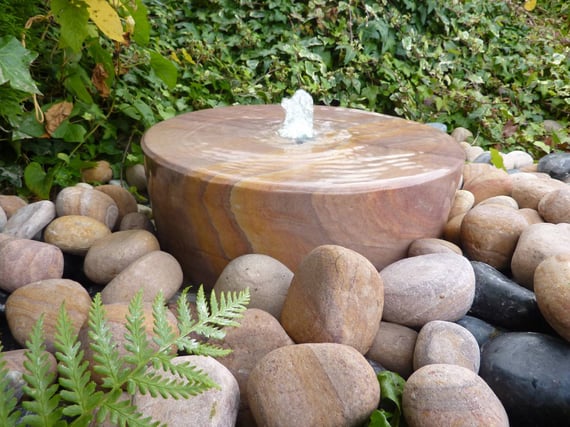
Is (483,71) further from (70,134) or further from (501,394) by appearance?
(501,394)

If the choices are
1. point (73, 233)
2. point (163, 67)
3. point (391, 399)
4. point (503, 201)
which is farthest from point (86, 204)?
point (503, 201)

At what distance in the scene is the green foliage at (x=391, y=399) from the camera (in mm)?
1274

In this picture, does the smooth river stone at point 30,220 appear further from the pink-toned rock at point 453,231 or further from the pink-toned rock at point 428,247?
the pink-toned rock at point 453,231

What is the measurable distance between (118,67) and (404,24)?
7.70 feet

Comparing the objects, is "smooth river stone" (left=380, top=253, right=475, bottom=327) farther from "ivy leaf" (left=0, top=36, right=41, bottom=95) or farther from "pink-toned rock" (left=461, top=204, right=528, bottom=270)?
"ivy leaf" (left=0, top=36, right=41, bottom=95)

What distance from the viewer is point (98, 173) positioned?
9.30ft

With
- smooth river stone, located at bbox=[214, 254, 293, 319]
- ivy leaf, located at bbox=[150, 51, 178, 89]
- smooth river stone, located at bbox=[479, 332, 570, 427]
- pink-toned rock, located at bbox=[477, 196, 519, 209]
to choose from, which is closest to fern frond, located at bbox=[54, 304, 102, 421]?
smooth river stone, located at bbox=[214, 254, 293, 319]

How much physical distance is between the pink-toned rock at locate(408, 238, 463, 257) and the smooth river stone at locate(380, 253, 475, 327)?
13 cm

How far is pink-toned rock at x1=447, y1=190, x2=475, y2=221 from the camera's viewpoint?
2236mm

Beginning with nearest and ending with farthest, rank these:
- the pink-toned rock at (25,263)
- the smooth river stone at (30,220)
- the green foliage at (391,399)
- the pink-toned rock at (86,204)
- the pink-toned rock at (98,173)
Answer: the green foliage at (391,399) < the pink-toned rock at (25,263) < the smooth river stone at (30,220) < the pink-toned rock at (86,204) < the pink-toned rock at (98,173)

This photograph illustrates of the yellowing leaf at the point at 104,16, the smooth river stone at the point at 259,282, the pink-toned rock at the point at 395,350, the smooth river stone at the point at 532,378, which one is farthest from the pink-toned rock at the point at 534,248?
the yellowing leaf at the point at 104,16

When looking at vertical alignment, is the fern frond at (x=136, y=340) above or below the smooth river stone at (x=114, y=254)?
above

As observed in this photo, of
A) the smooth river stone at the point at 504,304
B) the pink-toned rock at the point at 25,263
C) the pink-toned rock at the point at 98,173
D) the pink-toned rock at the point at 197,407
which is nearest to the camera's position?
the pink-toned rock at the point at 197,407

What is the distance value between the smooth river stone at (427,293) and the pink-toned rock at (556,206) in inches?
24.4
